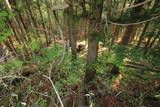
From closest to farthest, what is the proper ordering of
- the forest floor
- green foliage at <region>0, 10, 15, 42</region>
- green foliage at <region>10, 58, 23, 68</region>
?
the forest floor → green foliage at <region>0, 10, 15, 42</region> → green foliage at <region>10, 58, 23, 68</region>

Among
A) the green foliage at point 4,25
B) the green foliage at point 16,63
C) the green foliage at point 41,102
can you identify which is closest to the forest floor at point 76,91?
the green foliage at point 41,102

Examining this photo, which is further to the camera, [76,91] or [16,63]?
[76,91]

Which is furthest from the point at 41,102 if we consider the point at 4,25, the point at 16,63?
the point at 4,25

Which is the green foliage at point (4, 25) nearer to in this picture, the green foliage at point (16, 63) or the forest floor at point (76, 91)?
the green foliage at point (16, 63)

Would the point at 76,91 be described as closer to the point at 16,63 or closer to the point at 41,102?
the point at 41,102

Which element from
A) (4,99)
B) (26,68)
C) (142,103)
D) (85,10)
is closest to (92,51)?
(85,10)

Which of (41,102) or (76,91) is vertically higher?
(41,102)

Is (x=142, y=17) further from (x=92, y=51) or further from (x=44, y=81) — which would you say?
(x=44, y=81)

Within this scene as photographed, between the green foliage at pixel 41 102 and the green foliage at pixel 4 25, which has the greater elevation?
the green foliage at pixel 4 25

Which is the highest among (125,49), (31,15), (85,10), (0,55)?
(85,10)

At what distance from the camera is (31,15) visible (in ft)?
19.5

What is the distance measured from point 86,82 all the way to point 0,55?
3.52 meters

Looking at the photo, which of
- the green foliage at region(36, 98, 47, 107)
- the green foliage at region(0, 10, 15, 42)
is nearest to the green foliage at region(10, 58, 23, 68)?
the green foliage at region(0, 10, 15, 42)

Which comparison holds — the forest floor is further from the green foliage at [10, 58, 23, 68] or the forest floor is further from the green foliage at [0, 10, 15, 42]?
the green foliage at [0, 10, 15, 42]
